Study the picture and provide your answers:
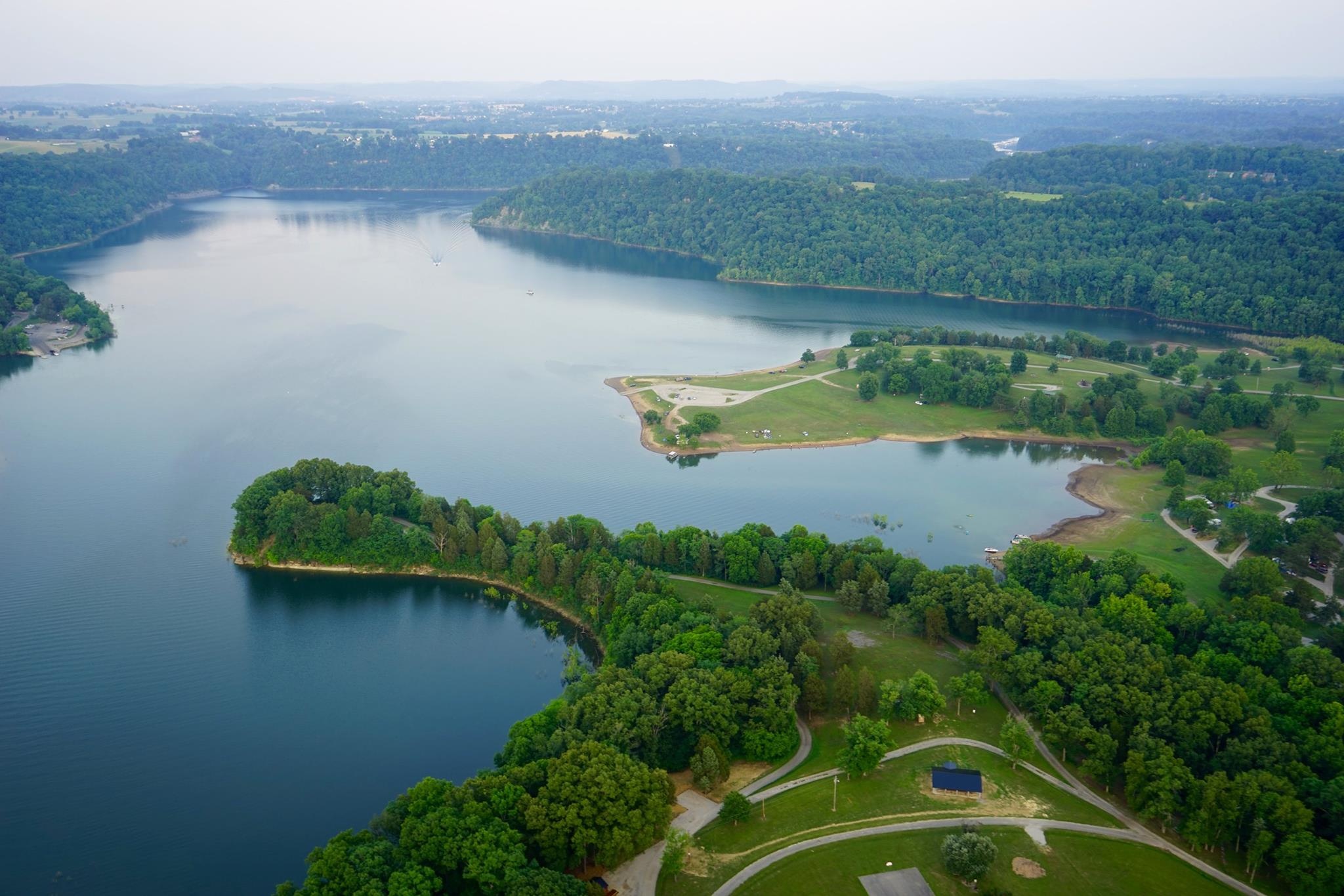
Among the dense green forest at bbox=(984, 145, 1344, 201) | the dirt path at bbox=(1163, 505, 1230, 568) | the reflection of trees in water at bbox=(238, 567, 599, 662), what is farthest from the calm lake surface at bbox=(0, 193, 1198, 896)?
the dense green forest at bbox=(984, 145, 1344, 201)

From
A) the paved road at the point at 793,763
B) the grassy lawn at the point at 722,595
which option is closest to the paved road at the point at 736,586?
the grassy lawn at the point at 722,595

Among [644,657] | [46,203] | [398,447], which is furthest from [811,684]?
[46,203]

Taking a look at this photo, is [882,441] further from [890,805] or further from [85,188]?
[85,188]

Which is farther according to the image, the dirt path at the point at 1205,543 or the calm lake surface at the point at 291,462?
the dirt path at the point at 1205,543

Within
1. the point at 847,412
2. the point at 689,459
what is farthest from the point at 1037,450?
the point at 689,459

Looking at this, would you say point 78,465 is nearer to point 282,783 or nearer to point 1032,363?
point 282,783

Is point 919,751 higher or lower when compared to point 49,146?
lower

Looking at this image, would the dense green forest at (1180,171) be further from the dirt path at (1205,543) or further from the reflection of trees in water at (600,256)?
the dirt path at (1205,543)
